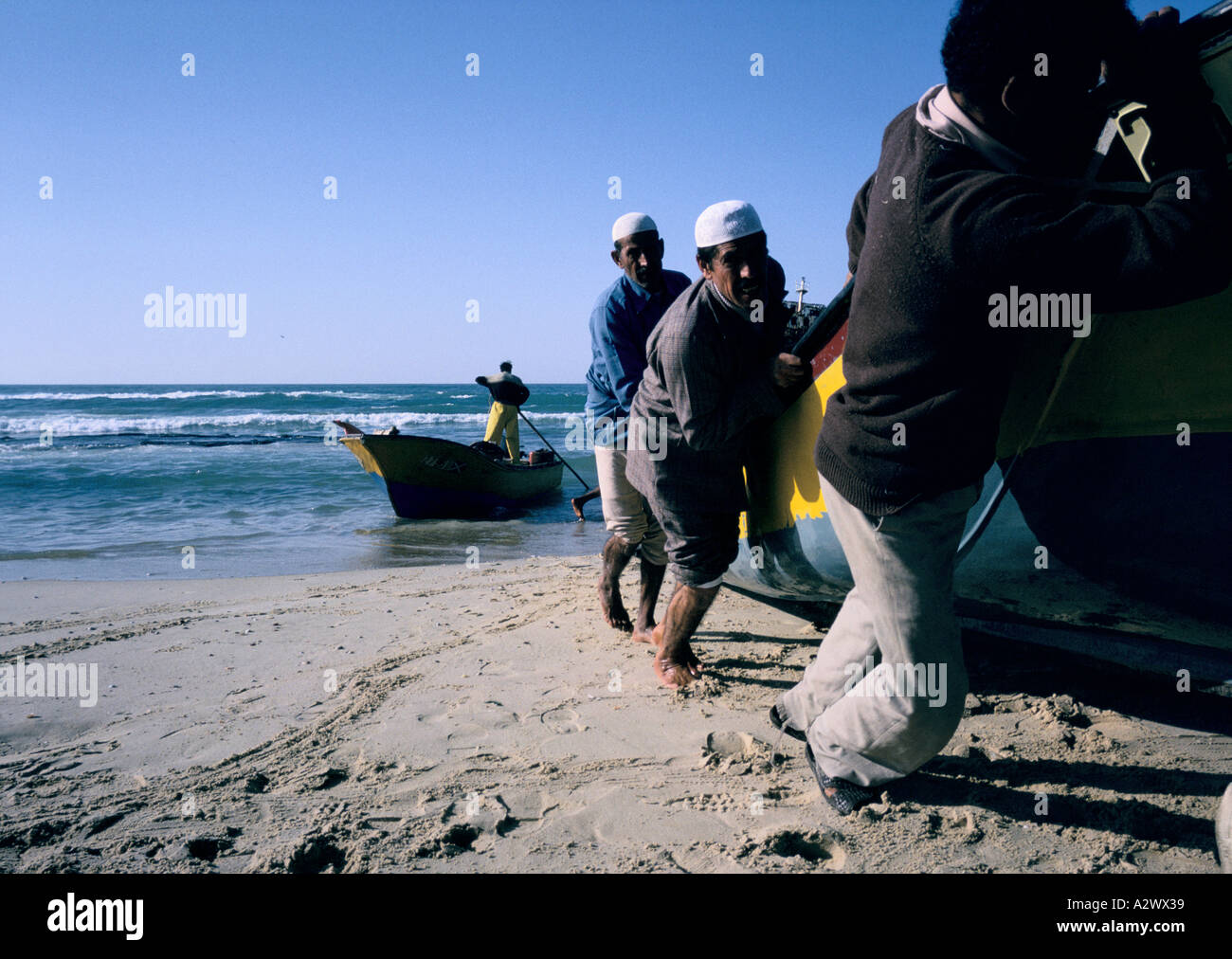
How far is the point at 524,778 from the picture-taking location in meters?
2.61

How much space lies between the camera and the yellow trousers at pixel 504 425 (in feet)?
41.0

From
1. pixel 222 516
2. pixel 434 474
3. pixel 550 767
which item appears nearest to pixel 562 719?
pixel 550 767

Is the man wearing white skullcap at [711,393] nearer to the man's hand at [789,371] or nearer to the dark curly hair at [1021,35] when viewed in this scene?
the man's hand at [789,371]

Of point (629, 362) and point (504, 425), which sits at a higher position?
point (629, 362)

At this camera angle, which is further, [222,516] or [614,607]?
[222,516]

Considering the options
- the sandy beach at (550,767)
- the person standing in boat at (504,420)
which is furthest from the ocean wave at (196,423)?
the sandy beach at (550,767)

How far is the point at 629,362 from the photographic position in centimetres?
411

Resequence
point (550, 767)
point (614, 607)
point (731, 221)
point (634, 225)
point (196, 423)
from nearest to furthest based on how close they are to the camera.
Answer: point (550, 767) < point (731, 221) < point (634, 225) < point (614, 607) < point (196, 423)

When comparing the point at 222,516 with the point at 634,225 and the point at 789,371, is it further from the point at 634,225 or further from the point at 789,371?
the point at 789,371

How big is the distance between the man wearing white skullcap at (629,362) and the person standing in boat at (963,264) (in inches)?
74.2

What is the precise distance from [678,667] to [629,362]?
159cm

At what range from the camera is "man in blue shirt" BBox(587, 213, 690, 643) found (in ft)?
13.1

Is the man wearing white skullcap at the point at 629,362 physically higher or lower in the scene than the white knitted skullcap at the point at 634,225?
lower
